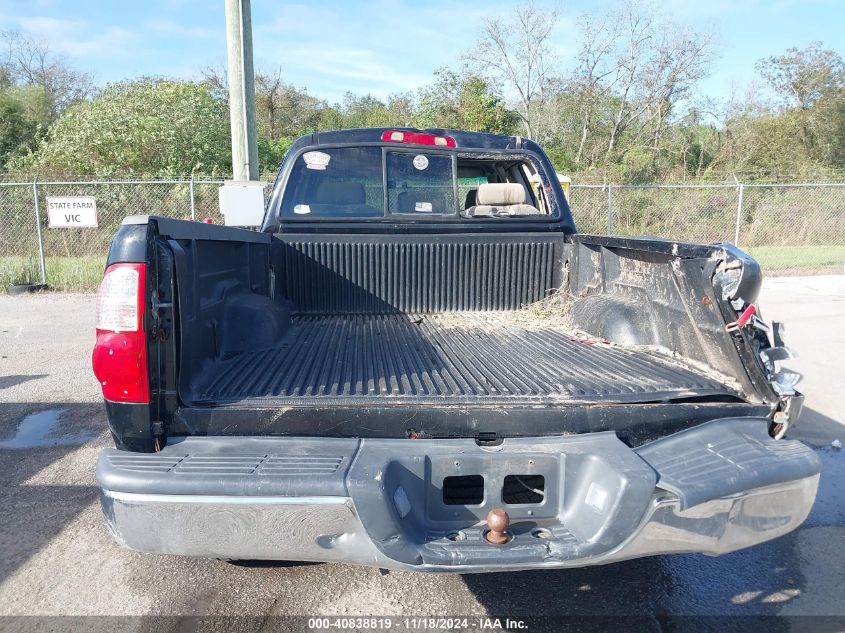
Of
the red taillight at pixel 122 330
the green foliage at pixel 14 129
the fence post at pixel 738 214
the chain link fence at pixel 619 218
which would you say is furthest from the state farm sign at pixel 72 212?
the green foliage at pixel 14 129

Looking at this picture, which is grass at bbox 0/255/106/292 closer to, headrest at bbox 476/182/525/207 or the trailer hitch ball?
headrest at bbox 476/182/525/207

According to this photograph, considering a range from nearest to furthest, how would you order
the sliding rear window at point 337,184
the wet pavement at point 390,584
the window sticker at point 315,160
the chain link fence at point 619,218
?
the wet pavement at point 390,584
the sliding rear window at point 337,184
the window sticker at point 315,160
the chain link fence at point 619,218

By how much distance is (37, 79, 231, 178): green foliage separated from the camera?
60.5 feet

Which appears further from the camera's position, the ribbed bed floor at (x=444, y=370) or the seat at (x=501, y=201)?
the seat at (x=501, y=201)

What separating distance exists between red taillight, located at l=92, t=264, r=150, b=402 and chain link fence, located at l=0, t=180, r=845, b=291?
36.6 ft

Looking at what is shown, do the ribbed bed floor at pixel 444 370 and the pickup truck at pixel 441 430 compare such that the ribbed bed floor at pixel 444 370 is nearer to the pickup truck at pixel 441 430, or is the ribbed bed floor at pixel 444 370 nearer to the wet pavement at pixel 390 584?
the pickup truck at pixel 441 430

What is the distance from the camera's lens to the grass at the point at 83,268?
11961mm

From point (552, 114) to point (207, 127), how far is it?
17672 mm

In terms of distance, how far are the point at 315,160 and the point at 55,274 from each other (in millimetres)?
10522

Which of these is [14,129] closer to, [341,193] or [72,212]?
[72,212]

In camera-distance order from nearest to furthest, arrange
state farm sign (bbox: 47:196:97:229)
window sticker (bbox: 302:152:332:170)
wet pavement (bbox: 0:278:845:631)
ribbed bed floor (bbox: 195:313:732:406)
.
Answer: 1. ribbed bed floor (bbox: 195:313:732:406)
2. wet pavement (bbox: 0:278:845:631)
3. window sticker (bbox: 302:152:332:170)
4. state farm sign (bbox: 47:196:97:229)

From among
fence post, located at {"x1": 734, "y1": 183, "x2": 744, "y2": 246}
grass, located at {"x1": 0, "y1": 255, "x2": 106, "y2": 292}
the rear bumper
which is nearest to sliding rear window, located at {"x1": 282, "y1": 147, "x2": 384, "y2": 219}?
the rear bumper

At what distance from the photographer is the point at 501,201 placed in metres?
4.36

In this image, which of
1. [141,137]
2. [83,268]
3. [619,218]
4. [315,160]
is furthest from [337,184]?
[141,137]
